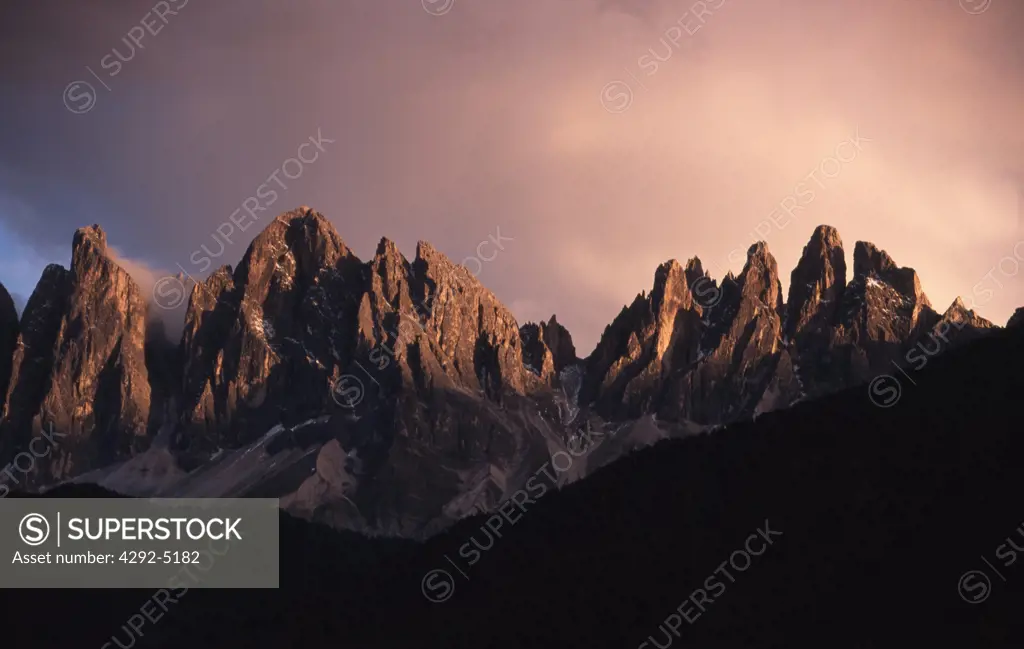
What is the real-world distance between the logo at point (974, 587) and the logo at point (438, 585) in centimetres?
6088

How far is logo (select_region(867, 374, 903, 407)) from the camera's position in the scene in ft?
520

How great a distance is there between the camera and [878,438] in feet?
492

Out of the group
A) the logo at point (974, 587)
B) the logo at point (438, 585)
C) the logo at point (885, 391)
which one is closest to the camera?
the logo at point (974, 587)

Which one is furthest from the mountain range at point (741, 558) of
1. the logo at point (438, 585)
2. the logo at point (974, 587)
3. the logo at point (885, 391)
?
the logo at point (885, 391)

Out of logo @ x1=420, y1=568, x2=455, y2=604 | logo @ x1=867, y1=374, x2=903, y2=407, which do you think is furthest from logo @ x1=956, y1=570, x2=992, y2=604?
logo @ x1=420, y1=568, x2=455, y2=604

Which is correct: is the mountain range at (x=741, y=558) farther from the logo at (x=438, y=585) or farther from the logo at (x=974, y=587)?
the logo at (x=438, y=585)

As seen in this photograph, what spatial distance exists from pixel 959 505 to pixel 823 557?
39.2 ft

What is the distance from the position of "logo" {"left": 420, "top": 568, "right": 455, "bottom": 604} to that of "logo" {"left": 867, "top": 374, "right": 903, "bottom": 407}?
4783 centimetres

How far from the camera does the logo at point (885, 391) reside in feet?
520

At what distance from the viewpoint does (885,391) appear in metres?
161

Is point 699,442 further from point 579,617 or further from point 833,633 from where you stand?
point 833,633

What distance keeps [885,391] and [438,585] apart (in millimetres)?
51668

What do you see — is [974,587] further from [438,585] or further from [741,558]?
[438,585]

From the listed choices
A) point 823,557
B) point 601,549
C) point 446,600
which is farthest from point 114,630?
point 823,557
